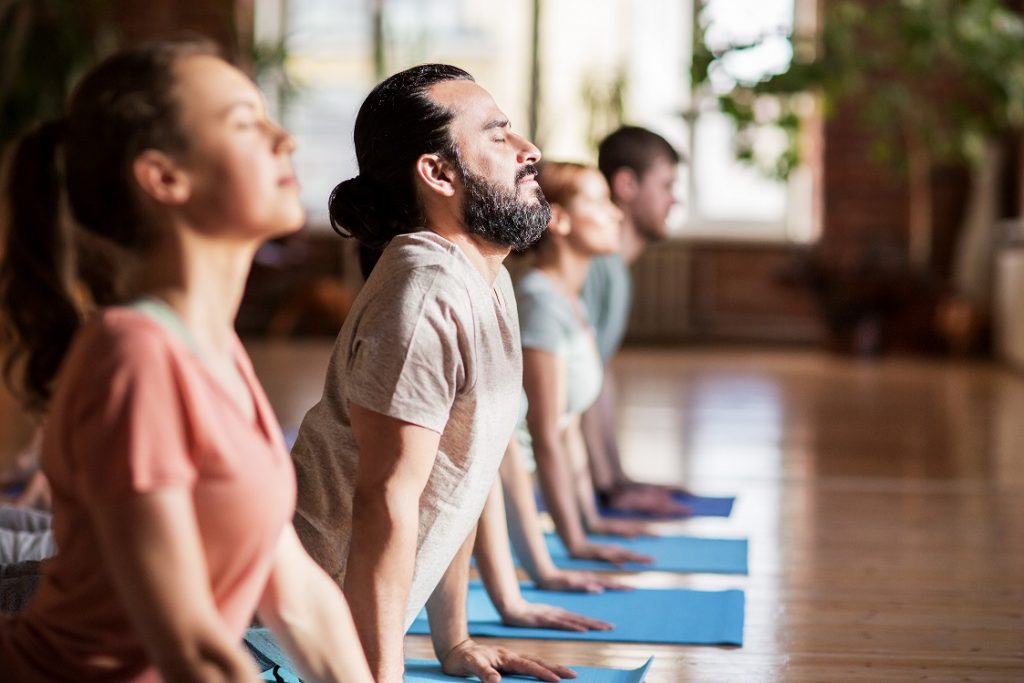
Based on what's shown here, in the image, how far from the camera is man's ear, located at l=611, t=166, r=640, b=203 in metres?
3.67

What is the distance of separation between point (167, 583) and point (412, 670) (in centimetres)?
113

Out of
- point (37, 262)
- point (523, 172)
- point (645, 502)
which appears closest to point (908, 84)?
point (645, 502)

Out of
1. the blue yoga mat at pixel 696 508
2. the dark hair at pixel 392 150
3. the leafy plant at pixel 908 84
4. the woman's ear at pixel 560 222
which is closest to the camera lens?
the dark hair at pixel 392 150

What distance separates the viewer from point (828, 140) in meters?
10.3

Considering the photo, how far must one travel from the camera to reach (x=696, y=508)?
13.0 ft

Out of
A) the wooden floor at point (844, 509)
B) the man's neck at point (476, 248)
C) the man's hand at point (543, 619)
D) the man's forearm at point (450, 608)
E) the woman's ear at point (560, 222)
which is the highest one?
the man's neck at point (476, 248)

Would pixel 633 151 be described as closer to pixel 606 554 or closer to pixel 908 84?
pixel 606 554

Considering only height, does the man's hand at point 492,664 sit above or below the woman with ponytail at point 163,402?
below

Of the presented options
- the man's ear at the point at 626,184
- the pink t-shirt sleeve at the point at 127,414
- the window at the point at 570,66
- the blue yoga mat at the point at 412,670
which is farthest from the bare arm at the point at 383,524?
the window at the point at 570,66

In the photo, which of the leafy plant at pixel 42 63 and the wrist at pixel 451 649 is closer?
the wrist at pixel 451 649

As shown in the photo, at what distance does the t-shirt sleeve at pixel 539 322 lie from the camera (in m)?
2.79

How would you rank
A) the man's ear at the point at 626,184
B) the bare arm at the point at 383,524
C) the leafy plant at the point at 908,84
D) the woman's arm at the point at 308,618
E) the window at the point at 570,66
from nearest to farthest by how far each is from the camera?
1. the woman's arm at the point at 308,618
2. the bare arm at the point at 383,524
3. the man's ear at the point at 626,184
4. the leafy plant at the point at 908,84
5. the window at the point at 570,66

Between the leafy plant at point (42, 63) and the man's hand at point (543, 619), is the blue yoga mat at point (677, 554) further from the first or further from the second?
the leafy plant at point (42, 63)

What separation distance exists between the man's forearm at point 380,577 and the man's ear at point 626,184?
83.6 inches
